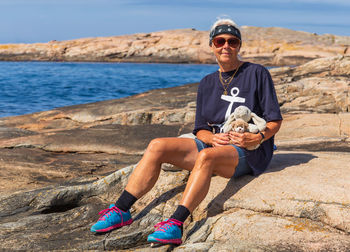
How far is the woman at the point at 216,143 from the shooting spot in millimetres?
3654

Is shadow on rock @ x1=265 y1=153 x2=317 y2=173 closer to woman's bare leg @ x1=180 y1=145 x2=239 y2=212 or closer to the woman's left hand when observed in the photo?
the woman's left hand

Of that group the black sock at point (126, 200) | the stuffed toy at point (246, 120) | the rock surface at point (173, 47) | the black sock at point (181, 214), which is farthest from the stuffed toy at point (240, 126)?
the rock surface at point (173, 47)

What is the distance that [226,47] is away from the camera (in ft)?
13.9

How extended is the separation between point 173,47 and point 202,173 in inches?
2205

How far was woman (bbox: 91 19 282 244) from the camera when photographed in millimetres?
3654

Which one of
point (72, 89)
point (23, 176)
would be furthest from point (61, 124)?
point (72, 89)

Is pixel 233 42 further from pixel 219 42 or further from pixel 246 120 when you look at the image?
pixel 246 120

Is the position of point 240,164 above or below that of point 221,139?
below

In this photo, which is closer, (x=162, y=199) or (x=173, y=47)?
(x=162, y=199)

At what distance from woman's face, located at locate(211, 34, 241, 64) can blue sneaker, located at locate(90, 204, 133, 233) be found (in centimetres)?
187

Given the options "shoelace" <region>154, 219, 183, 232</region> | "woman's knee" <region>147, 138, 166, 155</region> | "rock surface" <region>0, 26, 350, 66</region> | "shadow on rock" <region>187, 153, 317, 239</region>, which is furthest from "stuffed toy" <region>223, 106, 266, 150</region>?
"rock surface" <region>0, 26, 350, 66</region>

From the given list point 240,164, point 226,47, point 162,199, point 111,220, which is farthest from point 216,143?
point 111,220

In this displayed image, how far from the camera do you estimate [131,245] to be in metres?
3.73

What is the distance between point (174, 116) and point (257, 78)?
7.29 metres
